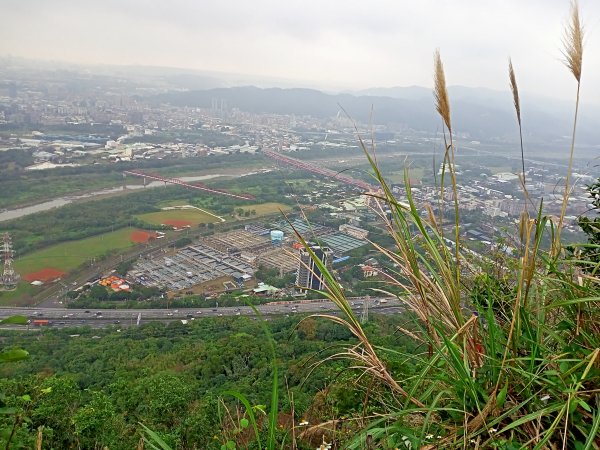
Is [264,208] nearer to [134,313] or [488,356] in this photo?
[134,313]

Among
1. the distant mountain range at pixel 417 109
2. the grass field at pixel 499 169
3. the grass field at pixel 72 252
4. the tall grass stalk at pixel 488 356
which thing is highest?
the distant mountain range at pixel 417 109

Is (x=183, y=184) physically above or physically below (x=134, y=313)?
above

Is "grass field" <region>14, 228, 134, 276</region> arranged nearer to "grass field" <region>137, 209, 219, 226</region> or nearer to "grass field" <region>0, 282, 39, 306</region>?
"grass field" <region>0, 282, 39, 306</region>

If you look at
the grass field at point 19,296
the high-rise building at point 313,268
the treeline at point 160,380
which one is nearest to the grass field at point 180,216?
the grass field at point 19,296

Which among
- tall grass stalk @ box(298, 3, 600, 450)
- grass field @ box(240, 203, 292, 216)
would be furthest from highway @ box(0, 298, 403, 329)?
tall grass stalk @ box(298, 3, 600, 450)

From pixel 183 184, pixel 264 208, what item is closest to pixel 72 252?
pixel 264 208

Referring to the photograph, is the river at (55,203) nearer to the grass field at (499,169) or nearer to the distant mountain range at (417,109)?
the distant mountain range at (417,109)
